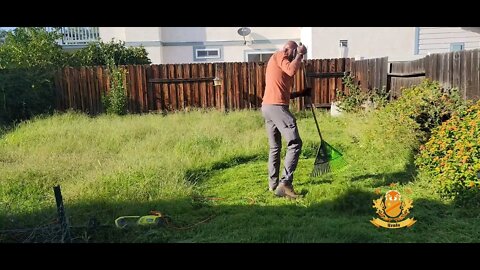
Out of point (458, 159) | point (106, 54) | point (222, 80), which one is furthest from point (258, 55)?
point (458, 159)

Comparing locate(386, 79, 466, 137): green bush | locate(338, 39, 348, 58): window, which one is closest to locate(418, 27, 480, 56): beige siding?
locate(338, 39, 348, 58): window

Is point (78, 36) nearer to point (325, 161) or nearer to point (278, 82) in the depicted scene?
point (278, 82)

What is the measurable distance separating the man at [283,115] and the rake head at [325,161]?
0.54 m

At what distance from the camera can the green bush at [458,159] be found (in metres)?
3.52

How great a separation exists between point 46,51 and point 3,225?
887cm

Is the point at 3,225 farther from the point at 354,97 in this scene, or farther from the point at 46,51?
the point at 46,51

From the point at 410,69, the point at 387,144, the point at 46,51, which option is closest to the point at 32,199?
the point at 387,144

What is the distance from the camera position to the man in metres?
3.97

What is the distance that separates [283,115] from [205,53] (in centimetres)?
1053

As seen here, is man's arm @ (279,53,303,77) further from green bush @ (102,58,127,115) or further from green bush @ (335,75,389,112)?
green bush @ (102,58,127,115)

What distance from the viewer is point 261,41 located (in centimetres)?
1397

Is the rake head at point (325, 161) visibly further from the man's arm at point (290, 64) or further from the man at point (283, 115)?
the man's arm at point (290, 64)
